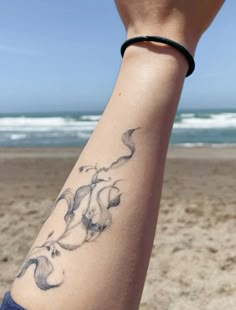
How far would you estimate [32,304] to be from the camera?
511 mm

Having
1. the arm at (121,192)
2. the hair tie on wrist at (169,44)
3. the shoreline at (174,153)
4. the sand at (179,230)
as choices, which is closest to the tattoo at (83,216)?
the arm at (121,192)

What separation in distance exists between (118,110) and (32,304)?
0.83 ft

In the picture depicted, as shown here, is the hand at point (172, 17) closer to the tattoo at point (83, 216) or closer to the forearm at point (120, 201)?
the forearm at point (120, 201)

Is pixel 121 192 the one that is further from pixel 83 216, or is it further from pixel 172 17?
pixel 172 17

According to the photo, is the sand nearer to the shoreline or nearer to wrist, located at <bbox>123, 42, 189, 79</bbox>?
the shoreline

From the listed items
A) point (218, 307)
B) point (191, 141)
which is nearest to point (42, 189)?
point (218, 307)

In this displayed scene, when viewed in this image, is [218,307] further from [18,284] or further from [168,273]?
[18,284]

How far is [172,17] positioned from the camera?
58cm

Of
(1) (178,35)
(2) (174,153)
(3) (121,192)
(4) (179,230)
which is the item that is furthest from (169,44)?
(2) (174,153)

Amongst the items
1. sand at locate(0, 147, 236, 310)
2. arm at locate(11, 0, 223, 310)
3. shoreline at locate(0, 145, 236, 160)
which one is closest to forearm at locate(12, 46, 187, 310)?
arm at locate(11, 0, 223, 310)

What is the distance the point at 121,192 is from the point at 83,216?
7 centimetres

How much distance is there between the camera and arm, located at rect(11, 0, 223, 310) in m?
0.51

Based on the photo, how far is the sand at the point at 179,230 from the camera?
11.2 feet

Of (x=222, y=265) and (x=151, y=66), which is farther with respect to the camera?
(x=222, y=265)
